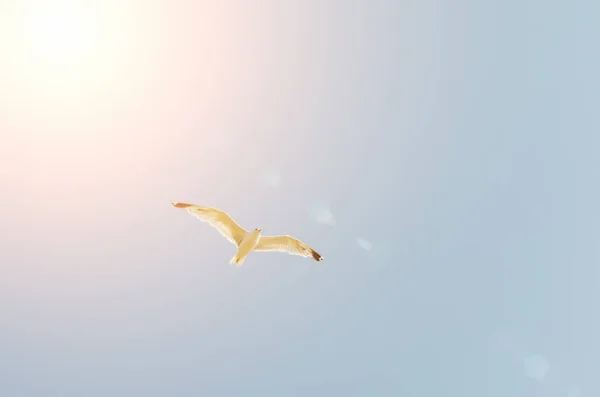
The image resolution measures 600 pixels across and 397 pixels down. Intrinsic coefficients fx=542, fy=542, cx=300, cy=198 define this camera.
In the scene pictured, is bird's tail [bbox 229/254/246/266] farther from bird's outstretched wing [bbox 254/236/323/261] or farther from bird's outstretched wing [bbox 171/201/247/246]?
bird's outstretched wing [bbox 254/236/323/261]

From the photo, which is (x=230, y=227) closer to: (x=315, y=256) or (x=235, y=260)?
(x=235, y=260)

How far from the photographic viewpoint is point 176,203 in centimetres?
3083

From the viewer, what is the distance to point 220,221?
3231 cm

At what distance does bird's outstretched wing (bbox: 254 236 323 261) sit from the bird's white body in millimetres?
703

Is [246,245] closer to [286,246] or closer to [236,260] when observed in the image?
[236,260]

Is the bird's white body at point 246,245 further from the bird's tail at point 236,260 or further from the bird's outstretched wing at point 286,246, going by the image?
the bird's outstretched wing at point 286,246

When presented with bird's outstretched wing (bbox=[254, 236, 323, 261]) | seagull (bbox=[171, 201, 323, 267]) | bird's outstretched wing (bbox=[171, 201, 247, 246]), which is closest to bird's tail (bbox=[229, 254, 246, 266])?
seagull (bbox=[171, 201, 323, 267])

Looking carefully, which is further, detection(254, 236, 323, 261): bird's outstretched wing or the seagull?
detection(254, 236, 323, 261): bird's outstretched wing

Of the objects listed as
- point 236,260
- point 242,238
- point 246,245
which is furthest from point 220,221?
point 236,260

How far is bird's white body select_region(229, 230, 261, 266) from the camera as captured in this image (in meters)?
31.7

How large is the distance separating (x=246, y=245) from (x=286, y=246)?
8.47 ft

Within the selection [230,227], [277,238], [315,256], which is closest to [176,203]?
[230,227]

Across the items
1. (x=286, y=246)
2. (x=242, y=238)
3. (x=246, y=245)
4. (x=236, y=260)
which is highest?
(x=286, y=246)

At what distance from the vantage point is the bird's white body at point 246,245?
3170cm
